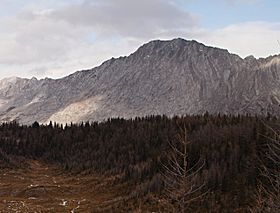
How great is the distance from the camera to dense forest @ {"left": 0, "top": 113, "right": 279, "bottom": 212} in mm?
58969

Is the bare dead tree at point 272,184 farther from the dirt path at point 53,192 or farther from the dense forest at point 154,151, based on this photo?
the dirt path at point 53,192

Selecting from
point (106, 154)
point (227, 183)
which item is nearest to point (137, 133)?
point (106, 154)

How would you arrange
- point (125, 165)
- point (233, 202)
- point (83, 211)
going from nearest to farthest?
point (233, 202)
point (83, 211)
point (125, 165)

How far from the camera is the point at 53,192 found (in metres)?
75.2

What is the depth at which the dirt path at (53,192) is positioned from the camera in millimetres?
62516

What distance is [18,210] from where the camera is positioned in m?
59.4

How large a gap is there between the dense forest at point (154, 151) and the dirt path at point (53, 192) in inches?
169

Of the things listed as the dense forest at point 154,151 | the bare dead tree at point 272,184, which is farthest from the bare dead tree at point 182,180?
the dense forest at point 154,151

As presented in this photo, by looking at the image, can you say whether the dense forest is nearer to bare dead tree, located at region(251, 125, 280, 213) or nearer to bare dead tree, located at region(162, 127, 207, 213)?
bare dead tree, located at region(162, 127, 207, 213)

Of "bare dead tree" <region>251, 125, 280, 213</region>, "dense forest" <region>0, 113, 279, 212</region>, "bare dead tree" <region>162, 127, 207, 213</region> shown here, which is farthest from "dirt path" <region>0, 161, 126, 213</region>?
"bare dead tree" <region>251, 125, 280, 213</region>

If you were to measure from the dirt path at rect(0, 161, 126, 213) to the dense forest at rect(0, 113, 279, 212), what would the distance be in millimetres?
4285

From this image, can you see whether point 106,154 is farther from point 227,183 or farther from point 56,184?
point 227,183

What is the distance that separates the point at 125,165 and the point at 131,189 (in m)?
21.0

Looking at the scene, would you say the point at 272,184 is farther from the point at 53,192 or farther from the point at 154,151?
the point at 154,151
